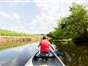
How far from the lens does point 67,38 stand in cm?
6925

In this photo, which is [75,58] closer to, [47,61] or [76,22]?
[47,61]

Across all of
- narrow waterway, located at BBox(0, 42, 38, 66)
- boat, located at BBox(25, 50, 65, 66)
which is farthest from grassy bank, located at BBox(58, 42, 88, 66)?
narrow waterway, located at BBox(0, 42, 38, 66)

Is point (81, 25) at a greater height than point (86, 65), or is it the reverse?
point (81, 25)

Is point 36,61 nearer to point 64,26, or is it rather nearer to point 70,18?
point 70,18

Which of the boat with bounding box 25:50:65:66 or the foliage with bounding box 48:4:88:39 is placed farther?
the foliage with bounding box 48:4:88:39

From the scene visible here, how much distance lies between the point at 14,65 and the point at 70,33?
147 feet

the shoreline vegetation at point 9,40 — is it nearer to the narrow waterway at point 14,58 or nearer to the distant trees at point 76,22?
the narrow waterway at point 14,58

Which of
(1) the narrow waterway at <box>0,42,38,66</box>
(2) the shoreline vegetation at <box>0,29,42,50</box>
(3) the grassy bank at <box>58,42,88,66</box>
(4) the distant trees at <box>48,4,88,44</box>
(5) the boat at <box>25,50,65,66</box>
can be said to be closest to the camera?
(5) the boat at <box>25,50,65,66</box>

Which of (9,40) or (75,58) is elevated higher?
(9,40)

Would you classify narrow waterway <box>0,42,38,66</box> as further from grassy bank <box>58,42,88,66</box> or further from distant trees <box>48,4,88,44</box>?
distant trees <box>48,4,88,44</box>

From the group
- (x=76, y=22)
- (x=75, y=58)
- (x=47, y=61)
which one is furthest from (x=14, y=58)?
(x=76, y=22)

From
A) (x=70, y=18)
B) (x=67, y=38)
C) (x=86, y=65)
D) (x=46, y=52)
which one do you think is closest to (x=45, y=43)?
(x=46, y=52)

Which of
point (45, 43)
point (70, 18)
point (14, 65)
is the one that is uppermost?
point (70, 18)

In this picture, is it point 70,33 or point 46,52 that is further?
point 70,33
